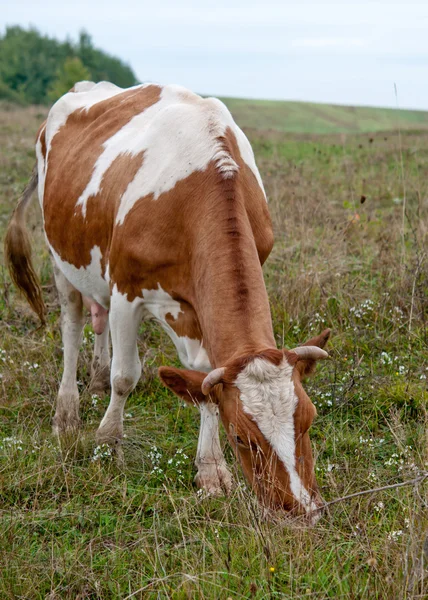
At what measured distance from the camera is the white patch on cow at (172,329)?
3666 millimetres

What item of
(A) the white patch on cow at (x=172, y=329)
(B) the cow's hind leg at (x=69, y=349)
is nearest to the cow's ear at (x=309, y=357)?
(A) the white patch on cow at (x=172, y=329)

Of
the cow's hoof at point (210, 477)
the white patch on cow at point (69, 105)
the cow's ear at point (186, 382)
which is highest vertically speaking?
the white patch on cow at point (69, 105)

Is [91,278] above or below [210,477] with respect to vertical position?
above

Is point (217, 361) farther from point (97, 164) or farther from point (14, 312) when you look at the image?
point (14, 312)

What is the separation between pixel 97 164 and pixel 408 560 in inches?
121

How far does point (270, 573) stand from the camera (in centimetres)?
263

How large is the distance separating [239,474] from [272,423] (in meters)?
1.09

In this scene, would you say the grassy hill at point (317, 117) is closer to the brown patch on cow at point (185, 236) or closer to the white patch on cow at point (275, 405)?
the brown patch on cow at point (185, 236)

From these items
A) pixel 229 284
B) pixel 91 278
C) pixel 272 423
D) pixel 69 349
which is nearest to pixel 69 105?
pixel 91 278

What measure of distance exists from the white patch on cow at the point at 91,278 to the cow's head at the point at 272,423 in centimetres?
180

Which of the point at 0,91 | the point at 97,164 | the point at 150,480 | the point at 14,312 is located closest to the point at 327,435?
the point at 150,480

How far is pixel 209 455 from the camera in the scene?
4.04 metres

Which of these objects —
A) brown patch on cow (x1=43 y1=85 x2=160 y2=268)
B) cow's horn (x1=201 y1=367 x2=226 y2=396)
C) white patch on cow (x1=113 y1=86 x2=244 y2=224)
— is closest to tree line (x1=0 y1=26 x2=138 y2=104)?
brown patch on cow (x1=43 y1=85 x2=160 y2=268)

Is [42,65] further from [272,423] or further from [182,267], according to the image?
[272,423]
